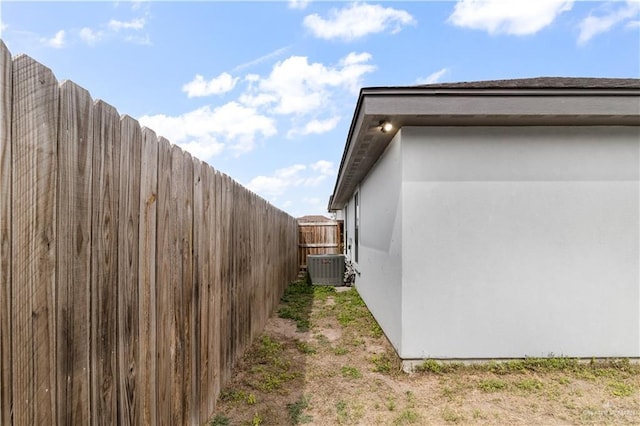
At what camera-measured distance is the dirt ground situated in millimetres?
2736

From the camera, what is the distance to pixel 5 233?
876 millimetres

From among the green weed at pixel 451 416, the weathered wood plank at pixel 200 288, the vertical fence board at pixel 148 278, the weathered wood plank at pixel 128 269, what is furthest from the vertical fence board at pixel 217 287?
the green weed at pixel 451 416

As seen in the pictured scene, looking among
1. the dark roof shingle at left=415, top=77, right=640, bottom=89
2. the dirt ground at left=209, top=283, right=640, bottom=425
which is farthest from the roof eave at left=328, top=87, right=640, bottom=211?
the dirt ground at left=209, top=283, right=640, bottom=425

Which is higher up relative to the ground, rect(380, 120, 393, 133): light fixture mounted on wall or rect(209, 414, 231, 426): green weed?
rect(380, 120, 393, 133): light fixture mounted on wall

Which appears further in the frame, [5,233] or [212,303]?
[212,303]

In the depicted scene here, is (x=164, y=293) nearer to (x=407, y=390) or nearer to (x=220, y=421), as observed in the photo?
(x=220, y=421)

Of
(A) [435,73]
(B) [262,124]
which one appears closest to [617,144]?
(A) [435,73]

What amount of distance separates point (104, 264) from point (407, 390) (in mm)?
3041

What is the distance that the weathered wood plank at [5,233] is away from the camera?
87 cm

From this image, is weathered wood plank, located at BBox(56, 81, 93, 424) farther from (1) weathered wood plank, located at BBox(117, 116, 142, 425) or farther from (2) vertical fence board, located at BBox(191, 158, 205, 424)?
(2) vertical fence board, located at BBox(191, 158, 205, 424)

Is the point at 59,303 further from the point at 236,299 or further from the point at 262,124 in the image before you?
the point at 262,124

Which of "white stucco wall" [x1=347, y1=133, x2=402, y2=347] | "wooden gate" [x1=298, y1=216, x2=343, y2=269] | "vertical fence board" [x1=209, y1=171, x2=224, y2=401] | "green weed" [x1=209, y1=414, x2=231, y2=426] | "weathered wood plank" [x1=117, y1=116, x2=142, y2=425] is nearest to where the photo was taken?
"weathered wood plank" [x1=117, y1=116, x2=142, y2=425]

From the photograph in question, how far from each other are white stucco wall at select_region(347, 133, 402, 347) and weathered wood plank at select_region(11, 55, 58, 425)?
11.1 ft

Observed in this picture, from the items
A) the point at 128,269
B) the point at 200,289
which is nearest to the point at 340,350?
the point at 200,289
